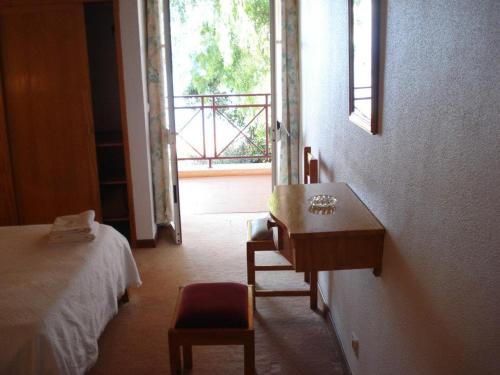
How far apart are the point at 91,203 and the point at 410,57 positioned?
3.32 m

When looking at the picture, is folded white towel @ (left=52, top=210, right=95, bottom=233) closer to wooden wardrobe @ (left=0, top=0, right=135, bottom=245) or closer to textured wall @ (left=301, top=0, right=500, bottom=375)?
wooden wardrobe @ (left=0, top=0, right=135, bottom=245)

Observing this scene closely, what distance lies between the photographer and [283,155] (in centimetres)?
454

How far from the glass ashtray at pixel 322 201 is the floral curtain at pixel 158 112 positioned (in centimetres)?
235

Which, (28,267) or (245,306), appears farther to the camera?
(28,267)

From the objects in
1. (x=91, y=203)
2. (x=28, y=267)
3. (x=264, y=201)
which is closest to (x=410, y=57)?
(x=28, y=267)

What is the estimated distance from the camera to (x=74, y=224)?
3.08 metres

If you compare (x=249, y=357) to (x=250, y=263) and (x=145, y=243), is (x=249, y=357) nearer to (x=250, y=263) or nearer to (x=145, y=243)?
(x=250, y=263)

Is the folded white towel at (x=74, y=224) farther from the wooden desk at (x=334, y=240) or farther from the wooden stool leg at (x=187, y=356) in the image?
the wooden desk at (x=334, y=240)

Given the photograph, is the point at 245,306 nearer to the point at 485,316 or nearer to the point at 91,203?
the point at 485,316

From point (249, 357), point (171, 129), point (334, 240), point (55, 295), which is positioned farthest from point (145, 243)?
point (334, 240)

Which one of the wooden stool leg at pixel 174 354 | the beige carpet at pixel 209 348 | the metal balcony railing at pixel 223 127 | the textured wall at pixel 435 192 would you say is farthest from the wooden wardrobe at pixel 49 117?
the metal balcony railing at pixel 223 127

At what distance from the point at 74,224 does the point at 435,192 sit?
2273 millimetres

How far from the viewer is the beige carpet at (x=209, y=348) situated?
2742 millimetres

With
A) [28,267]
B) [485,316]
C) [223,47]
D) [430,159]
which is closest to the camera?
[485,316]
